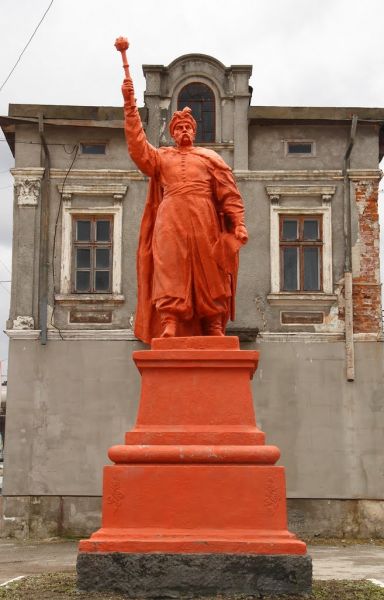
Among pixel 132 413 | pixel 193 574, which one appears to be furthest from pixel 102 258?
pixel 193 574

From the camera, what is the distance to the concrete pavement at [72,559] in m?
9.56

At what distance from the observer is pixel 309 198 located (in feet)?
59.6

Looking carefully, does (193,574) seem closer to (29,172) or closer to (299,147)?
(29,172)

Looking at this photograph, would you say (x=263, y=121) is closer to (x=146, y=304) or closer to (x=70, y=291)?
(x=70, y=291)

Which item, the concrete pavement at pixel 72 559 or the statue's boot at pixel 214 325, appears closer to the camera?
the statue's boot at pixel 214 325

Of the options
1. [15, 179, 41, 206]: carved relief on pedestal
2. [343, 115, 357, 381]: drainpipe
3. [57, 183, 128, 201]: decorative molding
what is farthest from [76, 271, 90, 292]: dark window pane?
[343, 115, 357, 381]: drainpipe

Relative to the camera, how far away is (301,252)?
18047 millimetres

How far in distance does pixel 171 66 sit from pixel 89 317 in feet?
17.1

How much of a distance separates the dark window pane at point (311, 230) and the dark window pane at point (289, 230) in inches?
7.9

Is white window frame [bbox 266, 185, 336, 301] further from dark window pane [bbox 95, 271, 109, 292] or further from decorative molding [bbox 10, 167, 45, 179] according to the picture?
decorative molding [bbox 10, 167, 45, 179]

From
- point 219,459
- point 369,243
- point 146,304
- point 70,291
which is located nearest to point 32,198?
point 70,291

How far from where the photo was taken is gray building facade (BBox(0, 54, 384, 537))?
1716cm

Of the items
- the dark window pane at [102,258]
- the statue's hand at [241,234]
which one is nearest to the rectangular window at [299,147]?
the dark window pane at [102,258]

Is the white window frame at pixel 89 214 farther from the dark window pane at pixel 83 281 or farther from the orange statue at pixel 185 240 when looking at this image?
the orange statue at pixel 185 240
